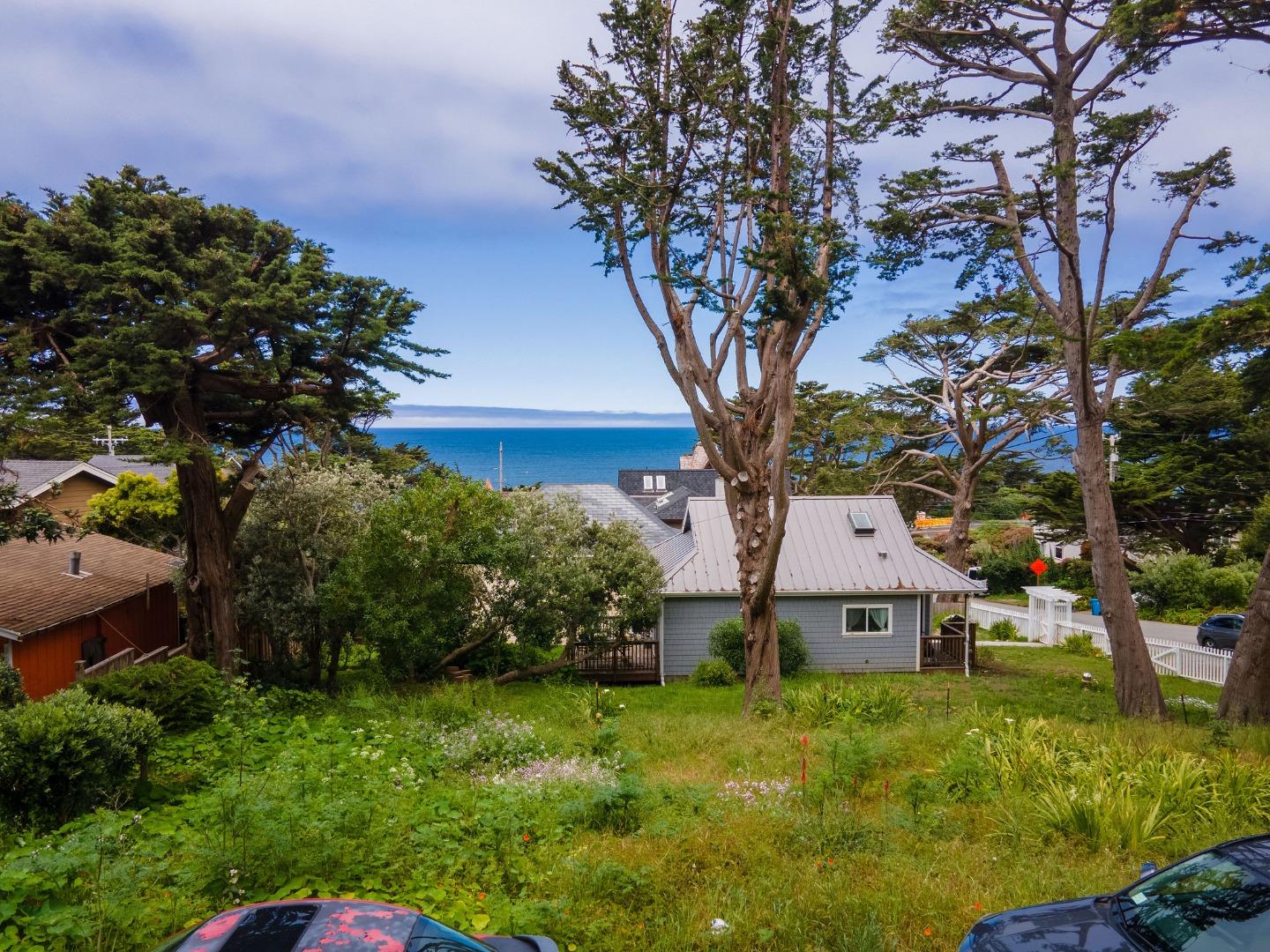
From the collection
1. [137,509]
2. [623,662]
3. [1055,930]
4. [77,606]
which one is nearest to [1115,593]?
[1055,930]

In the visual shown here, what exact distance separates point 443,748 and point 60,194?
42.0 ft

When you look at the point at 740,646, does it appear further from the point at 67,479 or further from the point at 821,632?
the point at 67,479

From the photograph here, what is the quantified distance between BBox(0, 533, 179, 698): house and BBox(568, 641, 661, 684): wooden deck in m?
10.6

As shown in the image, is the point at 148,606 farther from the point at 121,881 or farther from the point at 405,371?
the point at 121,881

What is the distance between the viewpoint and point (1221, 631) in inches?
842

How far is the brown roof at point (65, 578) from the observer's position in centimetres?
1293

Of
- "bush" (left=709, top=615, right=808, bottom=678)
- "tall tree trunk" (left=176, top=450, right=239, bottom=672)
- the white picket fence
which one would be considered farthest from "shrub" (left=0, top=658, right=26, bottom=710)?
the white picket fence

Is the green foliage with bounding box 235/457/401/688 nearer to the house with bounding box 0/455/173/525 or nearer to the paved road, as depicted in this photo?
the house with bounding box 0/455/173/525

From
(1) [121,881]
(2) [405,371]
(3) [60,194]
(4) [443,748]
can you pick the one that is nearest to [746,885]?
(1) [121,881]

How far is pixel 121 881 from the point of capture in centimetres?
460

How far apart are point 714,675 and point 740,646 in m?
1.12

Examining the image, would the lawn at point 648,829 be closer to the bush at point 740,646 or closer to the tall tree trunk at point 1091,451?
the tall tree trunk at point 1091,451

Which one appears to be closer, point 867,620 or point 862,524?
point 867,620

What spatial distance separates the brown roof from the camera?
12930 millimetres
